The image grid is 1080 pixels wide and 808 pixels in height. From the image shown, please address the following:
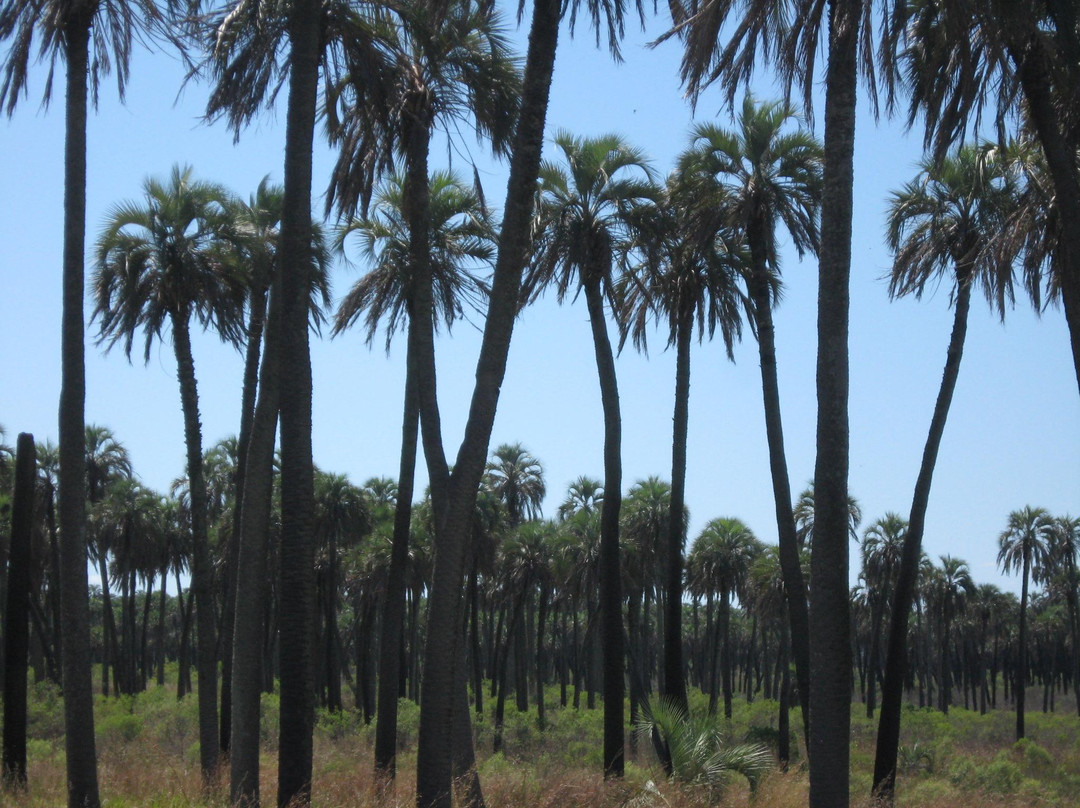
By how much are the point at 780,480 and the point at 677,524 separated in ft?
8.44

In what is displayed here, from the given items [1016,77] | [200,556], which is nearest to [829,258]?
[1016,77]

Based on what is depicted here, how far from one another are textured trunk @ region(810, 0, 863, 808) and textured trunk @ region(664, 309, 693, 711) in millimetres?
9772

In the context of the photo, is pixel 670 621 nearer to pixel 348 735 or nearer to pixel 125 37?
pixel 125 37

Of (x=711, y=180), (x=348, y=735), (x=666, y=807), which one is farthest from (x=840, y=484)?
(x=348, y=735)

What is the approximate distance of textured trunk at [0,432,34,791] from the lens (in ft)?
47.6

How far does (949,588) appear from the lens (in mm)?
66000

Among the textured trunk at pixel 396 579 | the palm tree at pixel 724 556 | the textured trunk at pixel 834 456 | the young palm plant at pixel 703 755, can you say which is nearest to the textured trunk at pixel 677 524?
the textured trunk at pixel 396 579

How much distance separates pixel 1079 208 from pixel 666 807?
28.2ft

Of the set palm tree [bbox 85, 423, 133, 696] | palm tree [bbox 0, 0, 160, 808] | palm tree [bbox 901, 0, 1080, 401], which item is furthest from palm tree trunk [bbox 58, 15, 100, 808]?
palm tree [bbox 85, 423, 133, 696]

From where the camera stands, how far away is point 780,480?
1877 centimetres

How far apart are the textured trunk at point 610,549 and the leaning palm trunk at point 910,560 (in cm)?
475

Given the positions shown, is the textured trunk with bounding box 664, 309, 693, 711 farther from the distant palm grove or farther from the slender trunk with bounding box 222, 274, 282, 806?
the slender trunk with bounding box 222, 274, 282, 806

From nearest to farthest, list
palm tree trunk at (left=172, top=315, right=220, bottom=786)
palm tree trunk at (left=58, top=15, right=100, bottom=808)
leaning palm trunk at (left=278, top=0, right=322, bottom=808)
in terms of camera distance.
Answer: leaning palm trunk at (left=278, top=0, right=322, bottom=808)
palm tree trunk at (left=58, top=15, right=100, bottom=808)
palm tree trunk at (left=172, top=315, right=220, bottom=786)

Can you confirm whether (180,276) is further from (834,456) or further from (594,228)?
(834,456)
